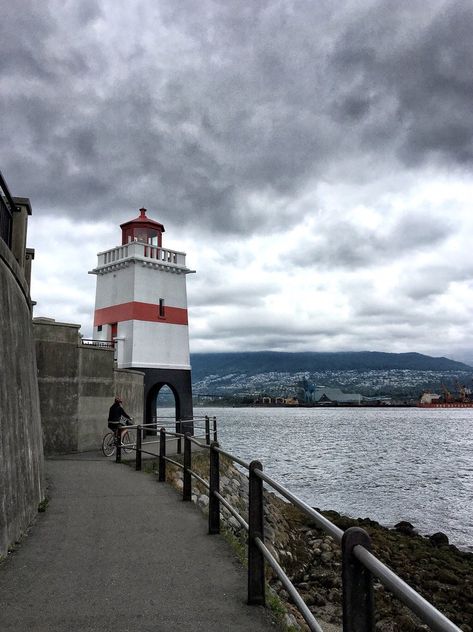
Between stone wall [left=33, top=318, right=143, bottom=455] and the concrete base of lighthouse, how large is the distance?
7126 mm

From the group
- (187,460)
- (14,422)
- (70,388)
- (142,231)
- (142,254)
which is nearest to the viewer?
(14,422)

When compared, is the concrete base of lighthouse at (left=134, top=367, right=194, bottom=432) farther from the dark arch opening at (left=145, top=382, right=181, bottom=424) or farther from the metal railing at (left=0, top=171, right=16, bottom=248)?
the metal railing at (left=0, top=171, right=16, bottom=248)

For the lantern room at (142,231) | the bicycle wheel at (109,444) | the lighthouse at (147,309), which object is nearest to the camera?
the bicycle wheel at (109,444)

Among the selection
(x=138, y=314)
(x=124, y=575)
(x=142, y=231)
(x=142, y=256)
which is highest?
(x=142, y=231)

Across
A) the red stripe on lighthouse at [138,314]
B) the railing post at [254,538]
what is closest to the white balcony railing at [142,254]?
the red stripe on lighthouse at [138,314]

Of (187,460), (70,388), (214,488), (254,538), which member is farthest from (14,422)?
(70,388)

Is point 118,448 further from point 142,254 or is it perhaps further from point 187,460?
point 142,254

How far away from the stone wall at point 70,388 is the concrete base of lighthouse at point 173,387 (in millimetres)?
7126

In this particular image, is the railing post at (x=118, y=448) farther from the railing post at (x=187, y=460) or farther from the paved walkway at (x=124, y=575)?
the railing post at (x=187, y=460)

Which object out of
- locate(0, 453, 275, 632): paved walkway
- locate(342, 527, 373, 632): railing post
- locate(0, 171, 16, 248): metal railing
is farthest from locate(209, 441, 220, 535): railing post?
locate(0, 171, 16, 248): metal railing

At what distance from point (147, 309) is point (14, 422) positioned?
21.0 metres

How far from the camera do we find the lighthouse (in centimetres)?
2775

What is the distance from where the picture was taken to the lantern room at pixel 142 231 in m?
30.3

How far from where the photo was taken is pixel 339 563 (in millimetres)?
13914
